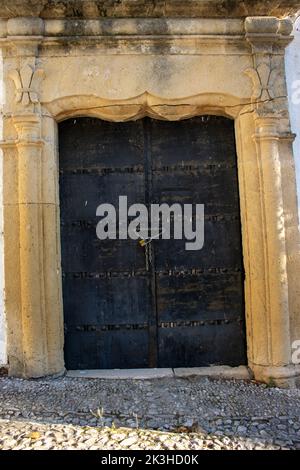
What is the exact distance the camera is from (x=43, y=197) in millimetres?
2885

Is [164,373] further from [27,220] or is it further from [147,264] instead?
[27,220]

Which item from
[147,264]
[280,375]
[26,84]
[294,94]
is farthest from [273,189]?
[26,84]

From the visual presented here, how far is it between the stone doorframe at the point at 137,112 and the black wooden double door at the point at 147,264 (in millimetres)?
164

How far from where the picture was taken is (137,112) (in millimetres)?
3047

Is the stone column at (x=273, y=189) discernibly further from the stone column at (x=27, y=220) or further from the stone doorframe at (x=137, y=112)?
the stone column at (x=27, y=220)

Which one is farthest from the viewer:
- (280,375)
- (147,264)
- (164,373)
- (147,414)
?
(147,264)

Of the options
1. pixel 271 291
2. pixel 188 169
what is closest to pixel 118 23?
pixel 188 169

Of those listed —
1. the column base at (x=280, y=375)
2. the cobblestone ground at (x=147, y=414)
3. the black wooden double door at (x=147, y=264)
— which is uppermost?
the black wooden double door at (x=147, y=264)

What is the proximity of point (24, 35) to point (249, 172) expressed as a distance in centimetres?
196

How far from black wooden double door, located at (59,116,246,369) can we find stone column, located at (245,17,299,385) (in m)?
0.27

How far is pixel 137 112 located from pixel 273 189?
1.21 metres

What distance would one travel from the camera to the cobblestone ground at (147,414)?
2.12m

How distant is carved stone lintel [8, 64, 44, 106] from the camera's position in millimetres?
2865

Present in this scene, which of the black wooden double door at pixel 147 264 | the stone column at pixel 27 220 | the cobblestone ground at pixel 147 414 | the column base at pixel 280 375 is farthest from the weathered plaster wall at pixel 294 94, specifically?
the stone column at pixel 27 220
